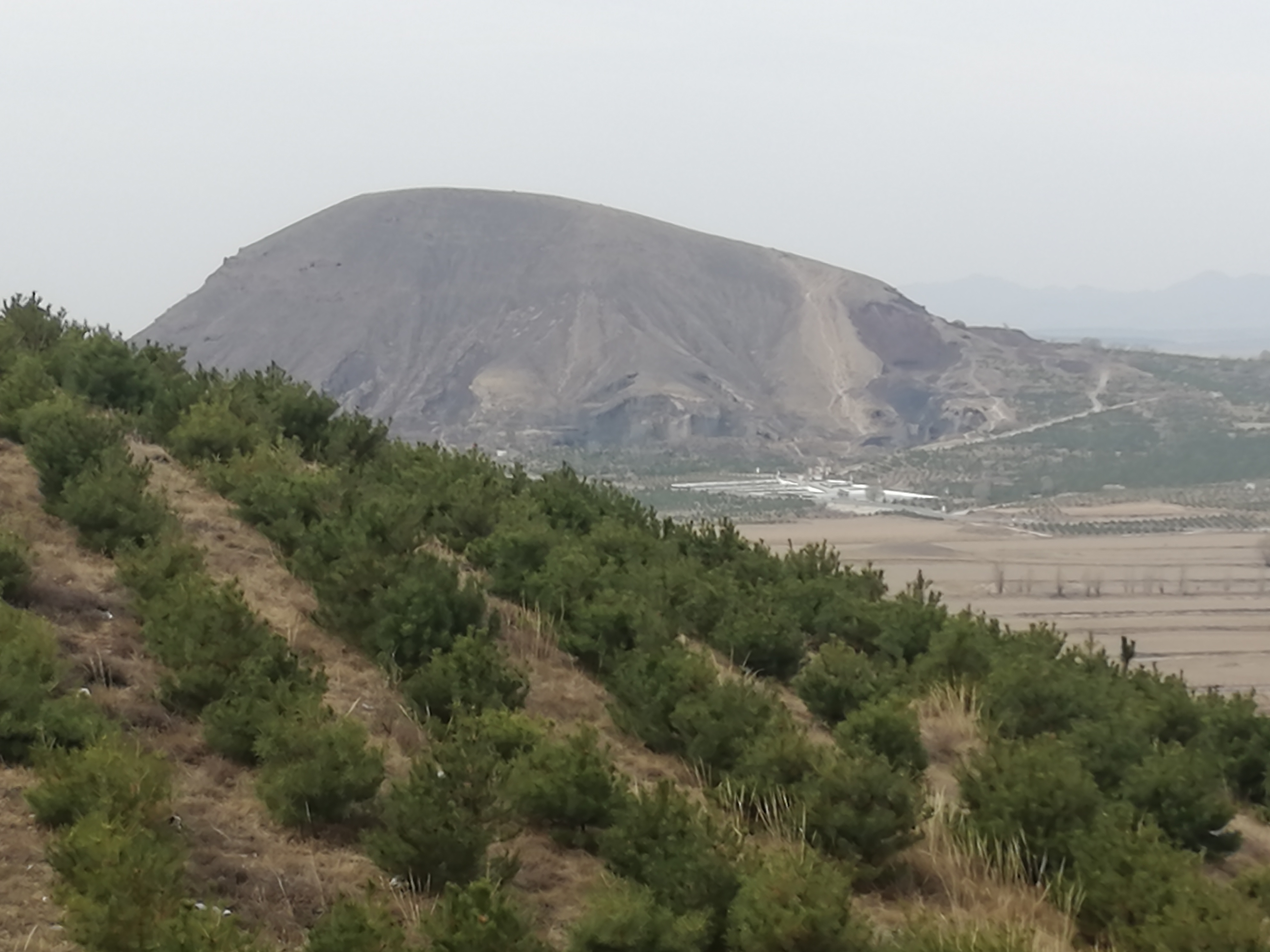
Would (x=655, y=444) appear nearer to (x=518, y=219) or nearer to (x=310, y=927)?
(x=518, y=219)

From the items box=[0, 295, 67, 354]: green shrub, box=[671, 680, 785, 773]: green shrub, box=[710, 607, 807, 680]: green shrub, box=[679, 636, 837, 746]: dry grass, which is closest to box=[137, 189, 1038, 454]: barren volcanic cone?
box=[0, 295, 67, 354]: green shrub

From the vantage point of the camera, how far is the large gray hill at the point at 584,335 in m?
86.7

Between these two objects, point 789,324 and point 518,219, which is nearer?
point 789,324

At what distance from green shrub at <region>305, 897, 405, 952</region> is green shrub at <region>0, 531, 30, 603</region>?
3997 mm

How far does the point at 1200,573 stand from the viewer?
4297 centimetres

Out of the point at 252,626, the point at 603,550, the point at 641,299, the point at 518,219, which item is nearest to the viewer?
the point at 252,626

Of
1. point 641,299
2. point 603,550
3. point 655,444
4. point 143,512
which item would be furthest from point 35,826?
point 641,299

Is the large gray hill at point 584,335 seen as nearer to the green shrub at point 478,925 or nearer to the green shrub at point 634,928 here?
the green shrub at point 634,928

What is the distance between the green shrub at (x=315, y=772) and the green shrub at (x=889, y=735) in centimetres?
275

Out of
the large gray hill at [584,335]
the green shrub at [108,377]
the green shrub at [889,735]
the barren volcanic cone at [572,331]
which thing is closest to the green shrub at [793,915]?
the green shrub at [889,735]

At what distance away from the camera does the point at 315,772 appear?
225 inches

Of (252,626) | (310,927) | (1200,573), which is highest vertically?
(252,626)

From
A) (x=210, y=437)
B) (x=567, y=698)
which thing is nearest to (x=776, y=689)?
(x=567, y=698)

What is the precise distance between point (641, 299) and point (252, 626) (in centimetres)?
9597
